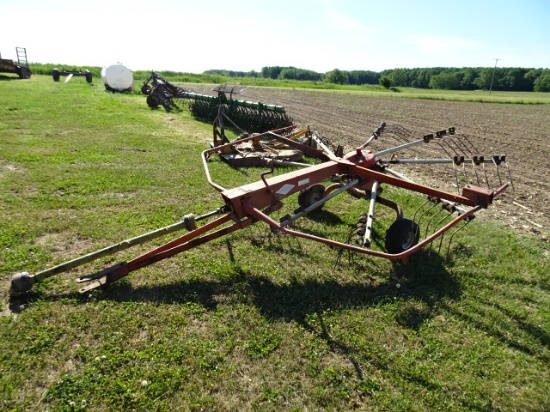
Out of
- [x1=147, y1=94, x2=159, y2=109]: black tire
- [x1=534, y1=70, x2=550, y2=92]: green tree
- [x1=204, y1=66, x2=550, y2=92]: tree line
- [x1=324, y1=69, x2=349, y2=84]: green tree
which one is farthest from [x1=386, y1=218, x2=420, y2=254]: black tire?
[x1=324, y1=69, x2=349, y2=84]: green tree

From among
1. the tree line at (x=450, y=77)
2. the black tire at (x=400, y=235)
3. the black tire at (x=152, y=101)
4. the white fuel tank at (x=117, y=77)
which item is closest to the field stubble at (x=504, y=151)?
the black tire at (x=400, y=235)

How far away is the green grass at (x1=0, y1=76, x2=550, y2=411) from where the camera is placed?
2781 mm

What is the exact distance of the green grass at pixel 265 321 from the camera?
2.78 m

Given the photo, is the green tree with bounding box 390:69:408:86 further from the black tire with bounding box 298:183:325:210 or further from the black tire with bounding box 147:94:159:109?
the black tire with bounding box 298:183:325:210

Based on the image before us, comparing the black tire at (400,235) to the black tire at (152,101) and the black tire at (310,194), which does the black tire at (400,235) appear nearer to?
the black tire at (310,194)

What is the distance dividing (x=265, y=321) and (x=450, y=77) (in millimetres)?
104585

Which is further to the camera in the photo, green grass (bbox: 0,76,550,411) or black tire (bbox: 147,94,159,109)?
black tire (bbox: 147,94,159,109)

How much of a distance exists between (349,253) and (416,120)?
1814cm

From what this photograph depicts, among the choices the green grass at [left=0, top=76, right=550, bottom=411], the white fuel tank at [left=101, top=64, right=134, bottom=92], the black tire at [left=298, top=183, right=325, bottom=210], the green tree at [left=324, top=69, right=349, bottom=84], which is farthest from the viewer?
the green tree at [left=324, top=69, right=349, bottom=84]

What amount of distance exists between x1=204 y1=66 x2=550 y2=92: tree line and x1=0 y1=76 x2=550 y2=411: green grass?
239ft

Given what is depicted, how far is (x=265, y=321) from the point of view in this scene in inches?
139

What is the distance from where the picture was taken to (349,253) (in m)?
4.82

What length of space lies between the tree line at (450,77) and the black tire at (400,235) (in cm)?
7283

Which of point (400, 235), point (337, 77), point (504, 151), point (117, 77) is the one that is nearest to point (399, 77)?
point (337, 77)
